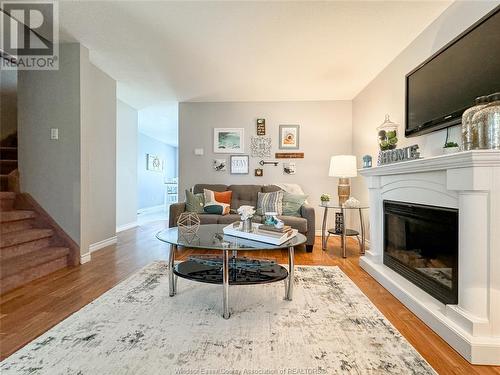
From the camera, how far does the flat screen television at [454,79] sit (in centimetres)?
167

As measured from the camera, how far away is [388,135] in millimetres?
2713

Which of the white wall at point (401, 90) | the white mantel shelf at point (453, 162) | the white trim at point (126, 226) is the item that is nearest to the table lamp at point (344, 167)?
the white wall at point (401, 90)

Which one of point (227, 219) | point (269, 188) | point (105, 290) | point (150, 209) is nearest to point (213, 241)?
point (105, 290)

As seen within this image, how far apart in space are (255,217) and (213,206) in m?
0.61

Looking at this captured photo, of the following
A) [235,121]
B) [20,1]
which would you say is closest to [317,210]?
[235,121]

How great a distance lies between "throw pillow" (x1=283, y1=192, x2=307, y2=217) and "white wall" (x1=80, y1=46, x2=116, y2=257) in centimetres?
251

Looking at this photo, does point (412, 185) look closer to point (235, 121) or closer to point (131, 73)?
point (235, 121)

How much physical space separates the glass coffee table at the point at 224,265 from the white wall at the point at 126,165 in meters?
3.11

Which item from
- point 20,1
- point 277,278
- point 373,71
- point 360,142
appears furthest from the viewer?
point 360,142

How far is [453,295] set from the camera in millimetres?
1654

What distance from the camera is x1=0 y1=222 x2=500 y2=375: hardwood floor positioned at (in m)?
1.42

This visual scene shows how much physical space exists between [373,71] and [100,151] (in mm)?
3730

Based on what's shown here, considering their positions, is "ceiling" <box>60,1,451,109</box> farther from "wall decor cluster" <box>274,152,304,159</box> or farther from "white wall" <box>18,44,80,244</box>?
"wall decor cluster" <box>274,152,304,159</box>

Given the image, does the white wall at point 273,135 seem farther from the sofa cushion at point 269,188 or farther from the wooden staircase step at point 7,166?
the wooden staircase step at point 7,166
